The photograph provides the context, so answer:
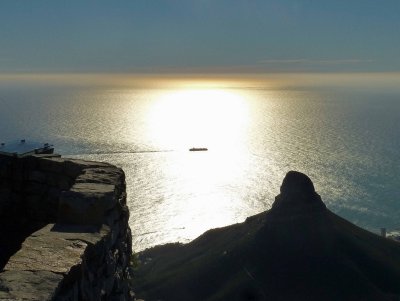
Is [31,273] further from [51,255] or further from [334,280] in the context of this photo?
[334,280]

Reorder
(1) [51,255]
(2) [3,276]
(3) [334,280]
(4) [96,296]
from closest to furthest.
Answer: (2) [3,276] < (1) [51,255] < (4) [96,296] < (3) [334,280]

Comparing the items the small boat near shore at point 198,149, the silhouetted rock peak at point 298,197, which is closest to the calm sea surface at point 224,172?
the small boat near shore at point 198,149

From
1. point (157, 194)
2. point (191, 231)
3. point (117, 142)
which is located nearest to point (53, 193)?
point (191, 231)

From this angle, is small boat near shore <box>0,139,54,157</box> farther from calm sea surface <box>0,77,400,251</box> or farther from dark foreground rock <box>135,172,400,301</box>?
calm sea surface <box>0,77,400,251</box>

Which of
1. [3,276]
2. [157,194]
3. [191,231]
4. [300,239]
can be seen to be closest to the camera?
[3,276]

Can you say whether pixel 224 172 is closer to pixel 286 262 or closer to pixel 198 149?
pixel 198 149

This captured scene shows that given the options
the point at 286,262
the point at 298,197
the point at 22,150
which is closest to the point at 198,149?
the point at 298,197

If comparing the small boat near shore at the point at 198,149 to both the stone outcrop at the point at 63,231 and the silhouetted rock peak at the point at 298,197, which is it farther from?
the stone outcrop at the point at 63,231
